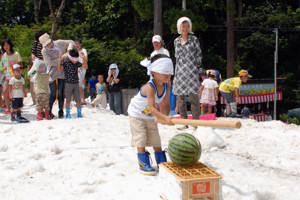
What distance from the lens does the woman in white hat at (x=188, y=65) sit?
6.73 m

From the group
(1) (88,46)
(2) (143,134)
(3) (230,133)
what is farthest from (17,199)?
(1) (88,46)

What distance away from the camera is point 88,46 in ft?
55.9

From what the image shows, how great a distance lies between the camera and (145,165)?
163 inches

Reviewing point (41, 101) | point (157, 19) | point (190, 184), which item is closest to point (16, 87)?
point (41, 101)

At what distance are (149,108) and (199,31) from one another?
64.1 feet

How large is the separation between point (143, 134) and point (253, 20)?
19.7 meters

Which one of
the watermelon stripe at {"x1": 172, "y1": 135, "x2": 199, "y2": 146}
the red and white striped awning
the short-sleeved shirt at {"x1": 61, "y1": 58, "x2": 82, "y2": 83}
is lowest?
the red and white striped awning

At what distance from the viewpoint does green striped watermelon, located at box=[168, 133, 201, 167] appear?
3.53m

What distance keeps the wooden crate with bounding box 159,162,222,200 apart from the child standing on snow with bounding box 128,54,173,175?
770 millimetres

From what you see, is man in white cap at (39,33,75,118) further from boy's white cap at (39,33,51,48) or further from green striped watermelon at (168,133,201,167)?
green striped watermelon at (168,133,201,167)

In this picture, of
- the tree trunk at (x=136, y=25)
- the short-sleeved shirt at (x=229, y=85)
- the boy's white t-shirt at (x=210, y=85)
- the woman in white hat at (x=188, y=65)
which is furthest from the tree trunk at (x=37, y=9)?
the woman in white hat at (x=188, y=65)

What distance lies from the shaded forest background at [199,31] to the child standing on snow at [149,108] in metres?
11.6

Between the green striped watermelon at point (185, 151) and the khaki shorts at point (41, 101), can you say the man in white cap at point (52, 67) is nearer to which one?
the khaki shorts at point (41, 101)

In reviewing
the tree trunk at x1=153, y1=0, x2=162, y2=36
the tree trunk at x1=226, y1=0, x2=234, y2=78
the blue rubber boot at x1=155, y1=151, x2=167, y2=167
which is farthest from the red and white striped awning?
the blue rubber boot at x1=155, y1=151, x2=167, y2=167
